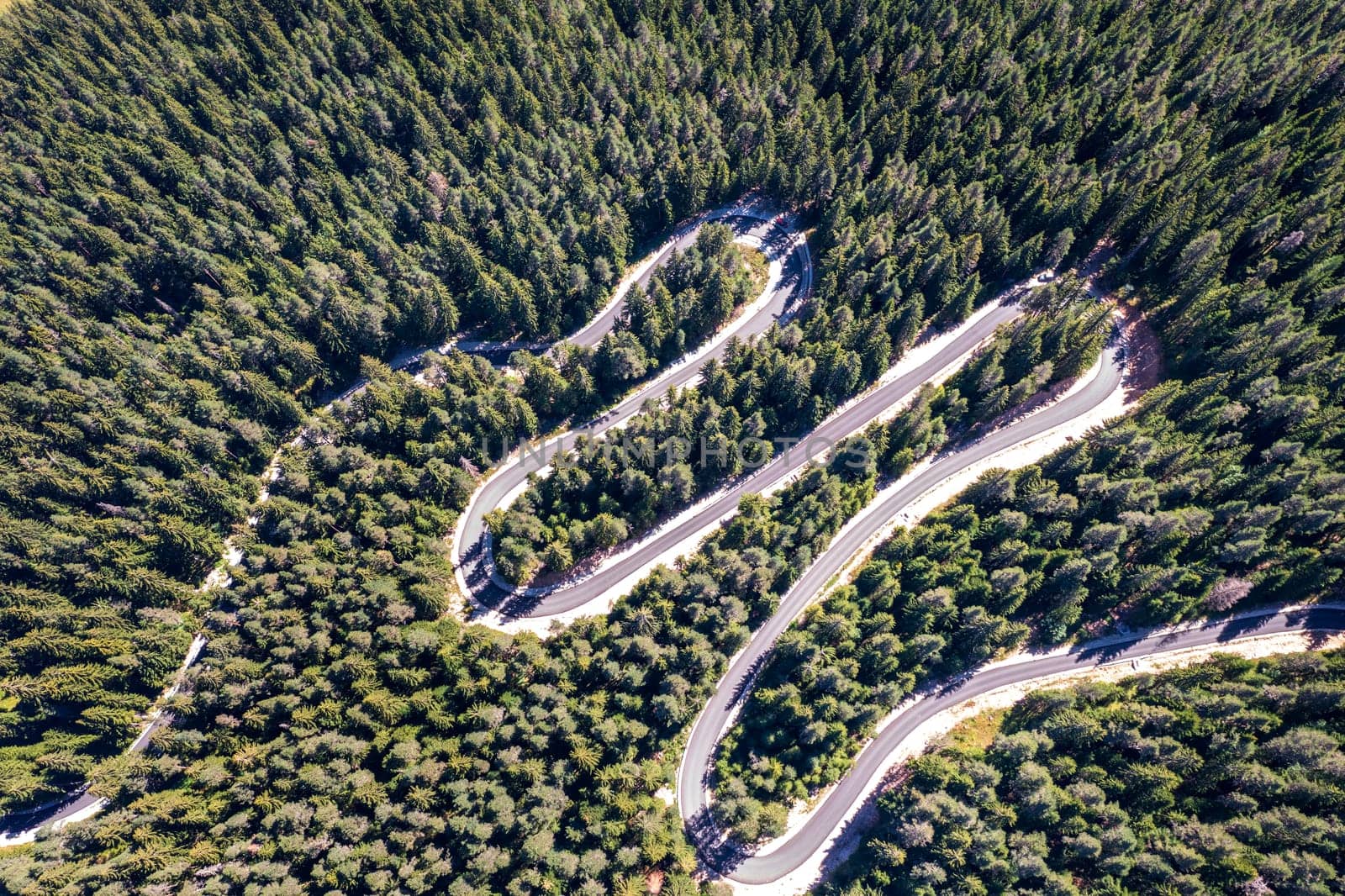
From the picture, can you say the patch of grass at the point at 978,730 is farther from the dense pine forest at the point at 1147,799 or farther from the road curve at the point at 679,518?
the road curve at the point at 679,518

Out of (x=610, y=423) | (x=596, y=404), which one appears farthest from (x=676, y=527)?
(x=596, y=404)

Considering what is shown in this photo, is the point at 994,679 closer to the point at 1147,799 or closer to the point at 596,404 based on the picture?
the point at 1147,799

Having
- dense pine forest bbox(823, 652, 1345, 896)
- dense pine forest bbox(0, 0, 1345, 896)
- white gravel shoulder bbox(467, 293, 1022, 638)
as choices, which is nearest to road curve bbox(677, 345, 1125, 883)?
dense pine forest bbox(0, 0, 1345, 896)

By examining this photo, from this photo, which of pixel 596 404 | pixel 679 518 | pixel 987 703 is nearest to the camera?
pixel 987 703

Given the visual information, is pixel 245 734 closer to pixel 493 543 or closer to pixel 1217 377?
pixel 493 543

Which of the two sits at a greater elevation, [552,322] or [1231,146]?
[552,322]

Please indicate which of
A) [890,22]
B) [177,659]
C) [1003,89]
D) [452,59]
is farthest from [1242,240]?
[177,659]
